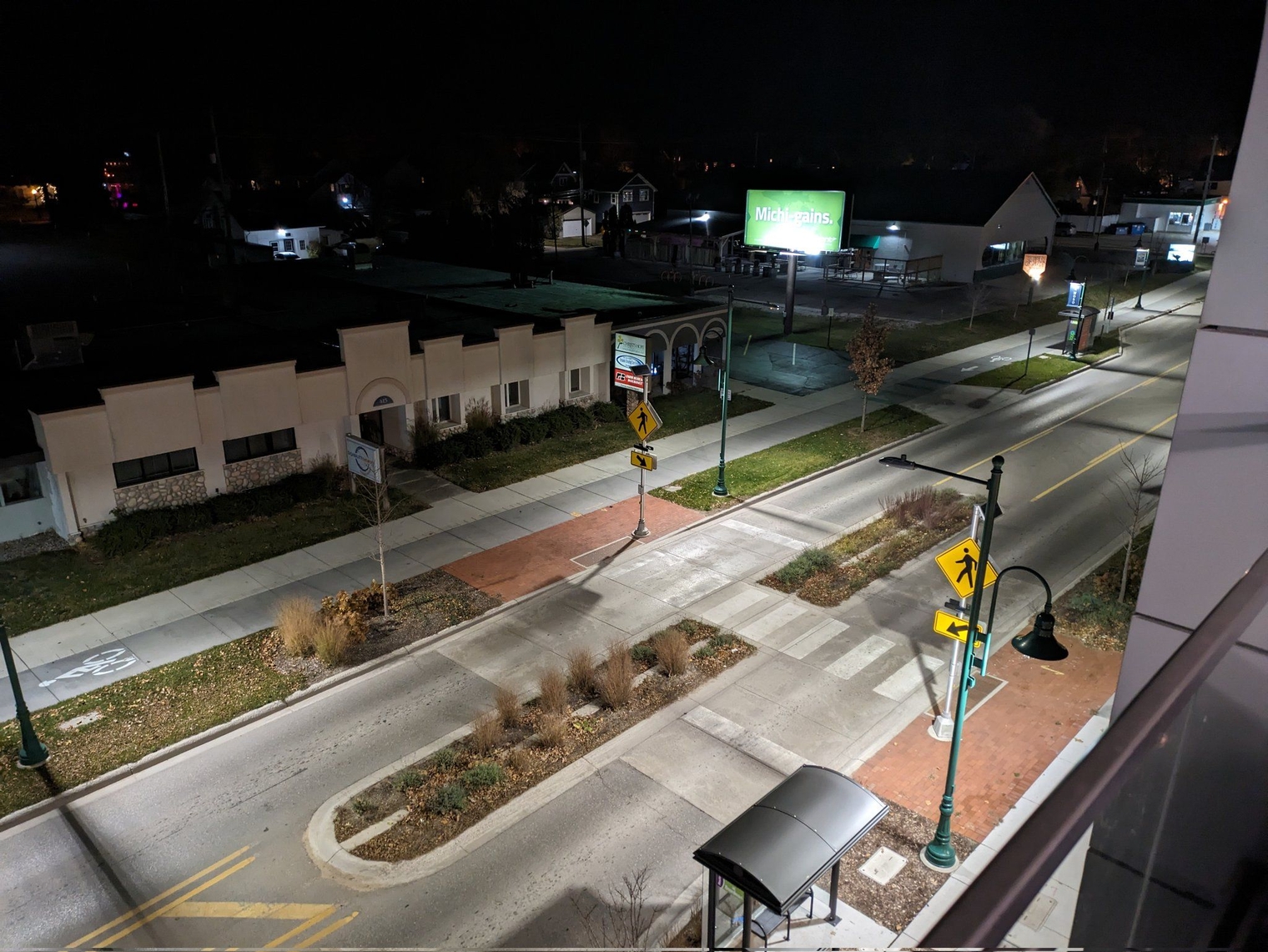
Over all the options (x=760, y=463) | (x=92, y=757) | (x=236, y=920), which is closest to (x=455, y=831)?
(x=236, y=920)

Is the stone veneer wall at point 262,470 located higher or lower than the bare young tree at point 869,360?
lower

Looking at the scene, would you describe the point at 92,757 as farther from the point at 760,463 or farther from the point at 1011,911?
the point at 760,463

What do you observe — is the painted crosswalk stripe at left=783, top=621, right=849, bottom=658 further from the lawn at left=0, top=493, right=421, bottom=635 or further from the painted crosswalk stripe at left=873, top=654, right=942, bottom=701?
the lawn at left=0, top=493, right=421, bottom=635

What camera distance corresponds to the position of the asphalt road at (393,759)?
12320mm

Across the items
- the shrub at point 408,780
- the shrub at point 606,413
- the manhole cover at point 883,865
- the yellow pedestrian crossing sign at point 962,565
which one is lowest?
the shrub at point 408,780

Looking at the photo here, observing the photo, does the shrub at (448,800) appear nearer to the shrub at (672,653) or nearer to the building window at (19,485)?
the shrub at (672,653)

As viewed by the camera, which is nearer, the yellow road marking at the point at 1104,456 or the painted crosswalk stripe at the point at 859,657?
the painted crosswalk stripe at the point at 859,657

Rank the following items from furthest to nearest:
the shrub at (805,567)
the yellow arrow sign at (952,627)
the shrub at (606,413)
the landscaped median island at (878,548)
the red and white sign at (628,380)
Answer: the shrub at (606,413) < the red and white sign at (628,380) < the shrub at (805,567) < the landscaped median island at (878,548) < the yellow arrow sign at (952,627)

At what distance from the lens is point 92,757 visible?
1559 cm

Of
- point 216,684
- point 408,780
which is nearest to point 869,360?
point 408,780

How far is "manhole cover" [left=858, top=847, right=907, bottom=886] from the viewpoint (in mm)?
12875

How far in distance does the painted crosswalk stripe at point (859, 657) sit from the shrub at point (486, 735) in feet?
22.7

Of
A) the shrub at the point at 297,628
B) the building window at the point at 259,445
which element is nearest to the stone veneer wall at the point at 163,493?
the building window at the point at 259,445

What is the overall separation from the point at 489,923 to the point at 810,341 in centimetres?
4099
